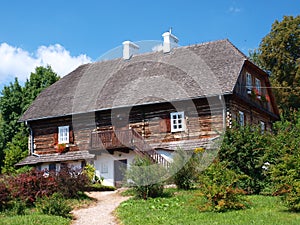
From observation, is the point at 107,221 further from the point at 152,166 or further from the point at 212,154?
the point at 212,154

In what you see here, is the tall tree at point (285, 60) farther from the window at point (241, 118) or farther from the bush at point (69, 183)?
the bush at point (69, 183)

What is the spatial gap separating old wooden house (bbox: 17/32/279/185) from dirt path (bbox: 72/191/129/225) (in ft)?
13.6

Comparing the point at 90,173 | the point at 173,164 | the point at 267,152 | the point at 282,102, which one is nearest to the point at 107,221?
the point at 173,164

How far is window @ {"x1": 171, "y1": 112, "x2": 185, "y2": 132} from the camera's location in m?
26.5

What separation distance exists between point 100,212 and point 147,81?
1264cm

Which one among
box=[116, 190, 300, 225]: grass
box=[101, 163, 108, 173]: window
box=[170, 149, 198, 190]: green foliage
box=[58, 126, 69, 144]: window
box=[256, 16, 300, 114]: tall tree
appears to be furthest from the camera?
box=[256, 16, 300, 114]: tall tree

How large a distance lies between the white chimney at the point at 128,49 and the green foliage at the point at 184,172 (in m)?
14.0

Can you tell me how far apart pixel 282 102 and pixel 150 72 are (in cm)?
1554

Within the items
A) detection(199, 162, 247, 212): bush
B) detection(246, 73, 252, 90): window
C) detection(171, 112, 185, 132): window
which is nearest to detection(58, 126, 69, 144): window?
detection(171, 112, 185, 132): window

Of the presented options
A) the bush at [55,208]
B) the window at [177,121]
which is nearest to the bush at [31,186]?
the bush at [55,208]

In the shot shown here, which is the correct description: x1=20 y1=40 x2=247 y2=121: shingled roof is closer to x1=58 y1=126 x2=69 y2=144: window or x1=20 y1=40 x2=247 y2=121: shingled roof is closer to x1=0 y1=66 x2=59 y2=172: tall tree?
x1=58 y1=126 x2=69 y2=144: window

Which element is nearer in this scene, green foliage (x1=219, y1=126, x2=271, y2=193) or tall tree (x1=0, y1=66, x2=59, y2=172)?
green foliage (x1=219, y1=126, x2=271, y2=193)

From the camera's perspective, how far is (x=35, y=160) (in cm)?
2994

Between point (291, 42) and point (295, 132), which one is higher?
point (291, 42)
